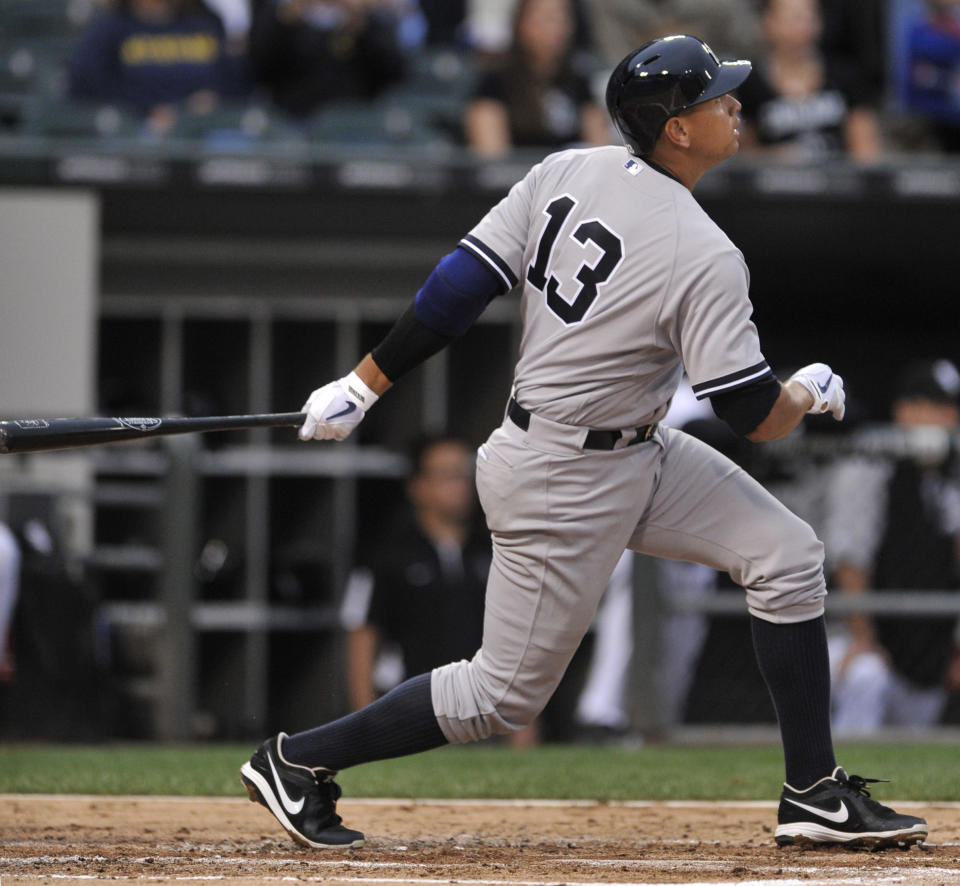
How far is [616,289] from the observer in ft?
10.1

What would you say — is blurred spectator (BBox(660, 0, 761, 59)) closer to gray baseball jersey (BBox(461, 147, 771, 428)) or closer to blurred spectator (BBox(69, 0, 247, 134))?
blurred spectator (BBox(69, 0, 247, 134))

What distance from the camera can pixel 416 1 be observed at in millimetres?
9805

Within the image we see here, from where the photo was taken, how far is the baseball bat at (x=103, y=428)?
3195 millimetres

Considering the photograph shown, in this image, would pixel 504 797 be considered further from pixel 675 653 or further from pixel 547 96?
pixel 547 96

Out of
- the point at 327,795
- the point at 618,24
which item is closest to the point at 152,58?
the point at 618,24

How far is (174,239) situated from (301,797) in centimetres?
496

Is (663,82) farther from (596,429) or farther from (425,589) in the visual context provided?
(425,589)

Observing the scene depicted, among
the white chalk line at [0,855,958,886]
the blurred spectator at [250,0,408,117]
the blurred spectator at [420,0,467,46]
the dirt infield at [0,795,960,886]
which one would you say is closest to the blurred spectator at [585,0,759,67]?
the blurred spectator at [420,0,467,46]

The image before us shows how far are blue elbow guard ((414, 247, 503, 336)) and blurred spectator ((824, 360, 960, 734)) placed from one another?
11.4 ft

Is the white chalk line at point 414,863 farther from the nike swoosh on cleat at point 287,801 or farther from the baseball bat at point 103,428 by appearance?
the baseball bat at point 103,428

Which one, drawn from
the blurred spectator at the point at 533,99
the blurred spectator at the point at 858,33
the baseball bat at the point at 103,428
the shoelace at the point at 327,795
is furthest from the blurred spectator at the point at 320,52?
the shoelace at the point at 327,795

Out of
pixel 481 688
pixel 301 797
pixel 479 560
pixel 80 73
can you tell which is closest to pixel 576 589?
pixel 481 688

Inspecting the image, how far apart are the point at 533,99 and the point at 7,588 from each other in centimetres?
357

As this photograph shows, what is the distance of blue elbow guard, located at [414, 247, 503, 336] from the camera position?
3234 mm
